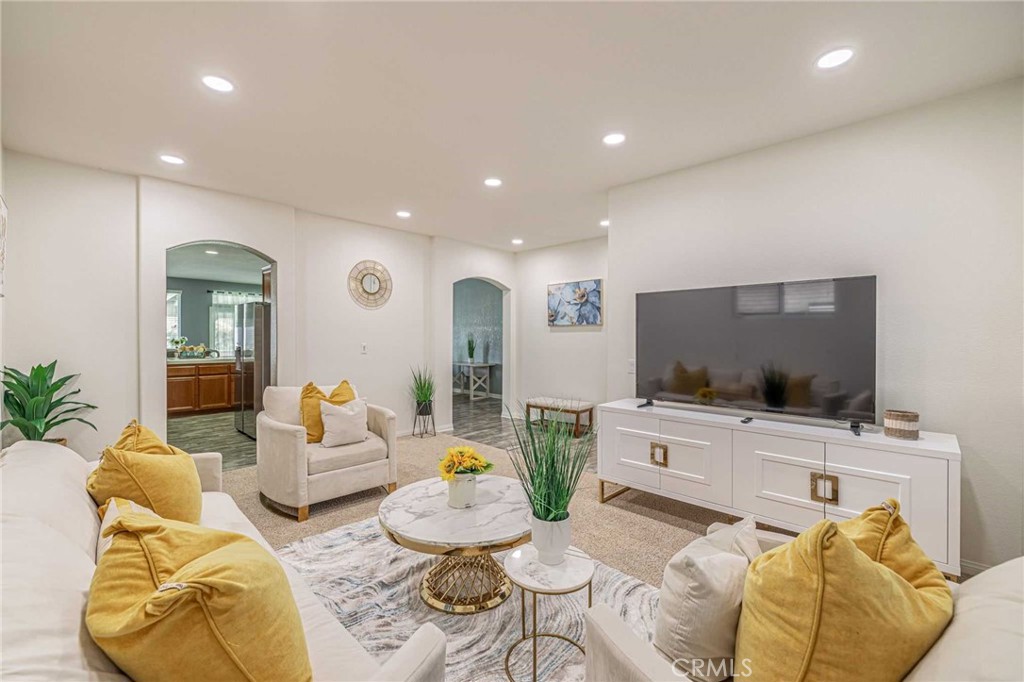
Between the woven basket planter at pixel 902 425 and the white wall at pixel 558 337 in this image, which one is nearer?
the woven basket planter at pixel 902 425

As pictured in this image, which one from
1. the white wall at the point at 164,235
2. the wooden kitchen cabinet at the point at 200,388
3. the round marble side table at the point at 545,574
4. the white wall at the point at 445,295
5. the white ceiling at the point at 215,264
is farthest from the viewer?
the wooden kitchen cabinet at the point at 200,388

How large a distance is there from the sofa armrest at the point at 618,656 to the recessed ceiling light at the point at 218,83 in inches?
113

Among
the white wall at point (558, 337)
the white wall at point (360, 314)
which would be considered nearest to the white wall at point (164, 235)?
the white wall at point (360, 314)

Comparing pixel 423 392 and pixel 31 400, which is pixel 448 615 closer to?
pixel 31 400

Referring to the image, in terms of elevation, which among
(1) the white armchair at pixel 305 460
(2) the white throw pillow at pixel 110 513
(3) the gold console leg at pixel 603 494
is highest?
(2) the white throw pillow at pixel 110 513

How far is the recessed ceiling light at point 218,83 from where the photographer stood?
2.24 metres

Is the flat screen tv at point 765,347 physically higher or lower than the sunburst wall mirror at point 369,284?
lower

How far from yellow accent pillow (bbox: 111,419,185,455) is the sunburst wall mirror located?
3.30m

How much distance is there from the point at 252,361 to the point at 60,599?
5.39m

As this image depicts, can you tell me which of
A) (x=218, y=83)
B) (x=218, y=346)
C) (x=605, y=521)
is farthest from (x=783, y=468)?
(x=218, y=346)

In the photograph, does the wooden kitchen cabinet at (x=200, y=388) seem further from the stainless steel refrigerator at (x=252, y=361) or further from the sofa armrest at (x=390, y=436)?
the sofa armrest at (x=390, y=436)

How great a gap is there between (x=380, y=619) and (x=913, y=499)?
2.66 meters

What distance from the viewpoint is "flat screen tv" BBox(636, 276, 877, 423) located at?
2582 millimetres

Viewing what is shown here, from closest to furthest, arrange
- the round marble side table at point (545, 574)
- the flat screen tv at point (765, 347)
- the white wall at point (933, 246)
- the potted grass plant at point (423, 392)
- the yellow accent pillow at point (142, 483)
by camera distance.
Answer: the round marble side table at point (545, 574)
the yellow accent pillow at point (142, 483)
the white wall at point (933, 246)
the flat screen tv at point (765, 347)
the potted grass plant at point (423, 392)
